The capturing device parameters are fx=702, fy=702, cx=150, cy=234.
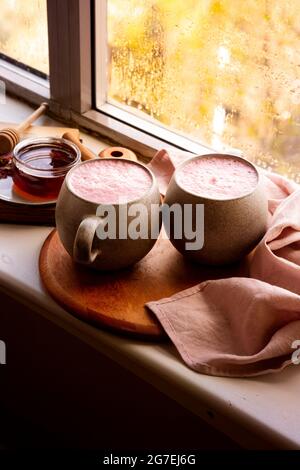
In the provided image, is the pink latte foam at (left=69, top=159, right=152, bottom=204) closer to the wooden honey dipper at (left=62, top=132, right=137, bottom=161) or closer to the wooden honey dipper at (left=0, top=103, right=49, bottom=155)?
the wooden honey dipper at (left=62, top=132, right=137, bottom=161)

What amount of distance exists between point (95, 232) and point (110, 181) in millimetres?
79

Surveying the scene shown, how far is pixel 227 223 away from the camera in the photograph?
0.77m

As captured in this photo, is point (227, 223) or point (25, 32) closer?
point (227, 223)

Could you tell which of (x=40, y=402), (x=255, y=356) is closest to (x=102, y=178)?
(x=255, y=356)

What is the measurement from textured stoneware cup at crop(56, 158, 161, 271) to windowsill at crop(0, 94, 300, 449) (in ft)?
0.27

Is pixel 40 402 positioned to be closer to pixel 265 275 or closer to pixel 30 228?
pixel 30 228

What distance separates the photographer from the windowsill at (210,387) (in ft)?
2.23

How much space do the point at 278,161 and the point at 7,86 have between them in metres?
0.53

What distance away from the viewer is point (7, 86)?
1.25 meters

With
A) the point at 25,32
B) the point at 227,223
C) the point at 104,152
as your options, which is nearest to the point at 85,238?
the point at 227,223

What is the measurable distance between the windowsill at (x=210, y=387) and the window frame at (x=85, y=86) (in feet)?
1.07

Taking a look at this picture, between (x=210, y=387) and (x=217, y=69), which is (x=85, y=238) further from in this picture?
(x=217, y=69)

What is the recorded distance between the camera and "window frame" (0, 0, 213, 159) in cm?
106

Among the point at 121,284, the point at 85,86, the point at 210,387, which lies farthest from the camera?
the point at 85,86
